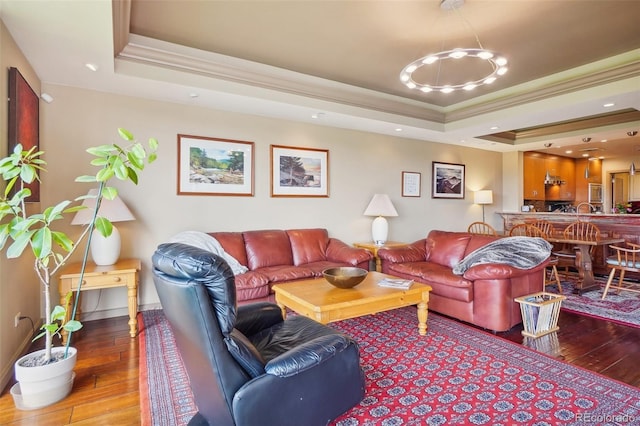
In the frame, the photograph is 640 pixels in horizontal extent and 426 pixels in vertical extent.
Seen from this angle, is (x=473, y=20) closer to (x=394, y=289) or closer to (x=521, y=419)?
(x=394, y=289)

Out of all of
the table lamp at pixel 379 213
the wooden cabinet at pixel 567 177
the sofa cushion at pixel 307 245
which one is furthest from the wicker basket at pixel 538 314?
the wooden cabinet at pixel 567 177

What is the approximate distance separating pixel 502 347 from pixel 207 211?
3.44 meters

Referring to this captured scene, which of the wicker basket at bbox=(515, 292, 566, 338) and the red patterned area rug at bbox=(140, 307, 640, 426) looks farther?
the wicker basket at bbox=(515, 292, 566, 338)

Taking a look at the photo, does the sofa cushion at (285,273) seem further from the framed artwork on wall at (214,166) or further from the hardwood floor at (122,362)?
the hardwood floor at (122,362)

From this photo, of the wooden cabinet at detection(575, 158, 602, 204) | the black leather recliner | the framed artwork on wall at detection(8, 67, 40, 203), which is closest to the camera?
the black leather recliner

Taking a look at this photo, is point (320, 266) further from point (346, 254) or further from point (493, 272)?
point (493, 272)

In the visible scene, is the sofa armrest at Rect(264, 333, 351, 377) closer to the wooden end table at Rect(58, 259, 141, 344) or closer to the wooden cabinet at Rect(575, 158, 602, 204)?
the wooden end table at Rect(58, 259, 141, 344)

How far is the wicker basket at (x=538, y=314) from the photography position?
309 centimetres

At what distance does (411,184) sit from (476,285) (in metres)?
3.03

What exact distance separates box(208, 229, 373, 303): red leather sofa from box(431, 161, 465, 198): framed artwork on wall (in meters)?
2.70

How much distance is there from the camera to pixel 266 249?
426 centimetres

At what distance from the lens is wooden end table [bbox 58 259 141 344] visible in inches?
115

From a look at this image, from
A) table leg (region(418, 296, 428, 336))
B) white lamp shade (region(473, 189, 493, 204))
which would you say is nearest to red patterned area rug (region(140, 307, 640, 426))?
table leg (region(418, 296, 428, 336))

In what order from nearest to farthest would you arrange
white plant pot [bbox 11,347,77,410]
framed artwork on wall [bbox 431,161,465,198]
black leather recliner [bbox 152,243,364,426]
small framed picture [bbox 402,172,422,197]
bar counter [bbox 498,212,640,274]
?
black leather recliner [bbox 152,243,364,426], white plant pot [bbox 11,347,77,410], bar counter [bbox 498,212,640,274], small framed picture [bbox 402,172,422,197], framed artwork on wall [bbox 431,161,465,198]
